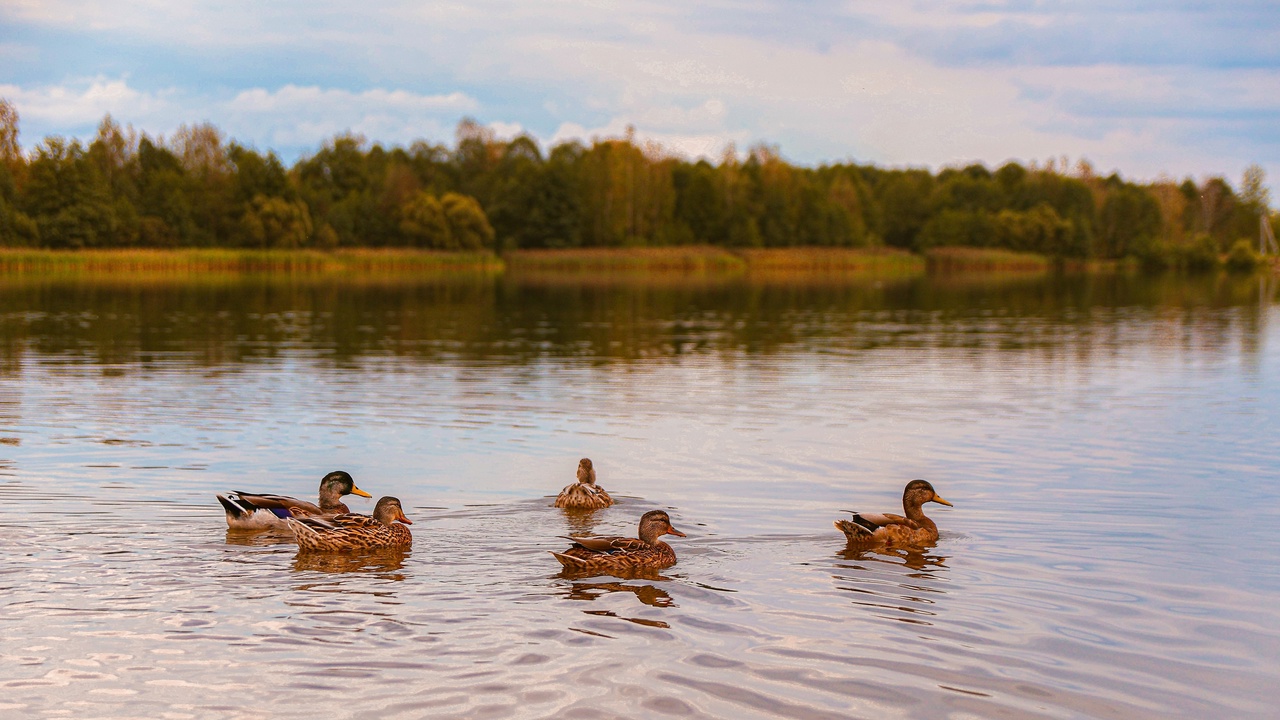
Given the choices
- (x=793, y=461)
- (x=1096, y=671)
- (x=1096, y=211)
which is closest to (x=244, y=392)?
(x=793, y=461)

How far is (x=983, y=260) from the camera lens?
15750cm

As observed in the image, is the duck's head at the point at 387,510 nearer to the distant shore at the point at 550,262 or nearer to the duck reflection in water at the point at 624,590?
the duck reflection in water at the point at 624,590

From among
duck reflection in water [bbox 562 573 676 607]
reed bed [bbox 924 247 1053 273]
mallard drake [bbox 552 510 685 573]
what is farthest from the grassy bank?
duck reflection in water [bbox 562 573 676 607]

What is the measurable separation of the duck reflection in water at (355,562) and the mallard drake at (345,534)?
0.18 ft

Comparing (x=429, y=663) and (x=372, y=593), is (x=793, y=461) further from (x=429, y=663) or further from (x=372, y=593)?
(x=429, y=663)

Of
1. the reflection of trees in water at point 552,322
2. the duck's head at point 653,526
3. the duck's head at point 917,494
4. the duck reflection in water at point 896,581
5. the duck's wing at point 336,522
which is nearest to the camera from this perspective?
the duck reflection in water at point 896,581

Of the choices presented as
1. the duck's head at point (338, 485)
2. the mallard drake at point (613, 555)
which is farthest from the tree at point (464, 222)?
the mallard drake at point (613, 555)

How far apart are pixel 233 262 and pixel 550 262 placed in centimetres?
4078

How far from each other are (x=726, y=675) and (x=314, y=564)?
443cm

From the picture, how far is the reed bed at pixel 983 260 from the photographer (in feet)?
508

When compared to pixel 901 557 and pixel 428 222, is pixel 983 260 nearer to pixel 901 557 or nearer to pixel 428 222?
pixel 428 222

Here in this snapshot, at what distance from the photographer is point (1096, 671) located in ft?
26.0

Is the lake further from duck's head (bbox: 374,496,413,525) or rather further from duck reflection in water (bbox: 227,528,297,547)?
duck's head (bbox: 374,496,413,525)

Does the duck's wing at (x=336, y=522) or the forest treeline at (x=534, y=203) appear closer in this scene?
the duck's wing at (x=336, y=522)
